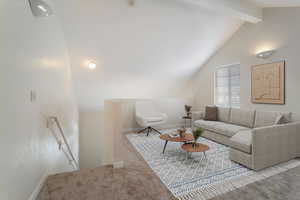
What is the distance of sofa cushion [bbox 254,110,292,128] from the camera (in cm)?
301

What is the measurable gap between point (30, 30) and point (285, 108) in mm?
4470

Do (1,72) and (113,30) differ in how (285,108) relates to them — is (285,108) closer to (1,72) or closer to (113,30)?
(113,30)

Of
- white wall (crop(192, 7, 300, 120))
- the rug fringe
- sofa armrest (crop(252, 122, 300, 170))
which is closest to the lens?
the rug fringe

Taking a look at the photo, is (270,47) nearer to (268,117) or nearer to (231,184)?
(268,117)

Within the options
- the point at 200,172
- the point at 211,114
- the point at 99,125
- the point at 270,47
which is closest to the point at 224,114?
the point at 211,114

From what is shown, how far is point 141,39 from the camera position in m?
3.63

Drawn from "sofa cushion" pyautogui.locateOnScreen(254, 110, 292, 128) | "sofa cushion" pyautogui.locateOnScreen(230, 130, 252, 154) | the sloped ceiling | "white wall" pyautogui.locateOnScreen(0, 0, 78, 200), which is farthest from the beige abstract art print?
"white wall" pyautogui.locateOnScreen(0, 0, 78, 200)

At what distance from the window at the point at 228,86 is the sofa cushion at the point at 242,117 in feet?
1.41

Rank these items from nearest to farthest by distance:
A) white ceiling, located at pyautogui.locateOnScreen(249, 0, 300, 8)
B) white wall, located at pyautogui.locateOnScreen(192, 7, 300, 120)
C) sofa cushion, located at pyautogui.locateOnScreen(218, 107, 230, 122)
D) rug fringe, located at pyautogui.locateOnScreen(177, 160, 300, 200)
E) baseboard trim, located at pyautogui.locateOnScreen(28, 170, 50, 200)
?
baseboard trim, located at pyautogui.locateOnScreen(28, 170, 50, 200), rug fringe, located at pyautogui.locateOnScreen(177, 160, 300, 200), white ceiling, located at pyautogui.locateOnScreen(249, 0, 300, 8), white wall, located at pyautogui.locateOnScreen(192, 7, 300, 120), sofa cushion, located at pyautogui.locateOnScreen(218, 107, 230, 122)

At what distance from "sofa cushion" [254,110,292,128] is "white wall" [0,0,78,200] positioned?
13.0 feet

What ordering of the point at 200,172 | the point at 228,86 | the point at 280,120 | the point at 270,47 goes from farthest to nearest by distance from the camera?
the point at 228,86 < the point at 270,47 < the point at 280,120 < the point at 200,172

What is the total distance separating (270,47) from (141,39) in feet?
9.61

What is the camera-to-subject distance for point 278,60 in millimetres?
3289

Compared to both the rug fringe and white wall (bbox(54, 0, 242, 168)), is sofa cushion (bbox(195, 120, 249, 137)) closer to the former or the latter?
the rug fringe
